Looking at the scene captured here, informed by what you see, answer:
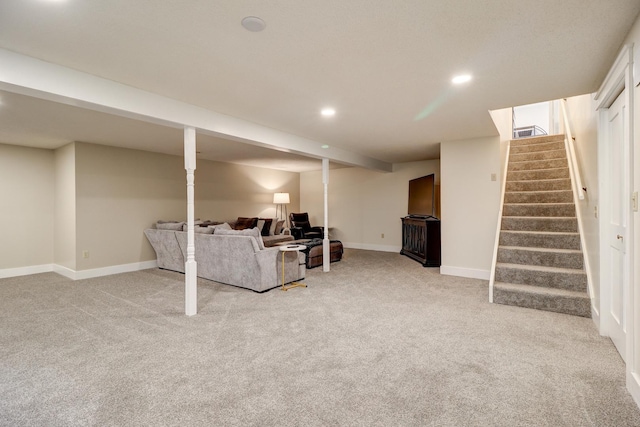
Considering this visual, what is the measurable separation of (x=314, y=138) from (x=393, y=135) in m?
1.22

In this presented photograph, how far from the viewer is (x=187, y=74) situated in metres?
2.60

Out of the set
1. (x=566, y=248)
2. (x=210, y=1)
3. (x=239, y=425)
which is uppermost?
(x=210, y=1)

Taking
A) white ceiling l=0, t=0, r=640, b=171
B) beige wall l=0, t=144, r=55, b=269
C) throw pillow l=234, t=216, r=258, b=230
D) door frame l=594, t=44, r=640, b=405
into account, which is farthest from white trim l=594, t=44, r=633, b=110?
beige wall l=0, t=144, r=55, b=269

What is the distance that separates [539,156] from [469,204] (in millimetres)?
1755

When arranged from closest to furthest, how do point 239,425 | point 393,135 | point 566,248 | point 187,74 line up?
point 239,425, point 187,74, point 566,248, point 393,135

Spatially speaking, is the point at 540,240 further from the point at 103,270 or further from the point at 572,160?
the point at 103,270

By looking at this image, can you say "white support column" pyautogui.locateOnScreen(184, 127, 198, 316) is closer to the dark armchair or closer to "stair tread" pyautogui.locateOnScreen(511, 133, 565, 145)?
the dark armchair

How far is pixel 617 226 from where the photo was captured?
99.2 inches

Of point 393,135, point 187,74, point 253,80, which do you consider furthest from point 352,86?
point 393,135

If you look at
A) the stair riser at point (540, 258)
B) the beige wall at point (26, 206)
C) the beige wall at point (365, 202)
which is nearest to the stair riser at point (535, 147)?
the beige wall at point (365, 202)

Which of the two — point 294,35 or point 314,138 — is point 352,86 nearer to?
point 294,35

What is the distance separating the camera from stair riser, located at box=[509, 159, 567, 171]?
5238mm

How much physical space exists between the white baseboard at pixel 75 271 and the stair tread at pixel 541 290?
231 inches

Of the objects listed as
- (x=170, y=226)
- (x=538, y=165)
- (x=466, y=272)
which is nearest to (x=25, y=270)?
(x=170, y=226)
